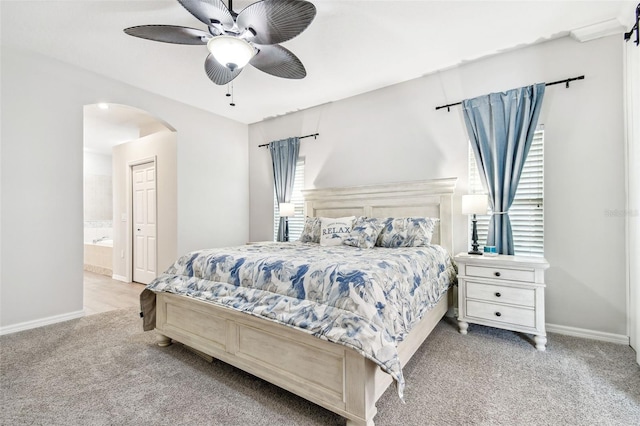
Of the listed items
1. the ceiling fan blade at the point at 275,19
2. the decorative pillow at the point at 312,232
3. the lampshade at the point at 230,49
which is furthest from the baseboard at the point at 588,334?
the lampshade at the point at 230,49

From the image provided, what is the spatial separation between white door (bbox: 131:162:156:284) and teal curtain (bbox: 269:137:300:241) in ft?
6.40

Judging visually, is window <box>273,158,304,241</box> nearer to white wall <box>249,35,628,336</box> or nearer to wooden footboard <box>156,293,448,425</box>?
white wall <box>249,35,628,336</box>

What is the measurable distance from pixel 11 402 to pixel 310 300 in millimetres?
1863

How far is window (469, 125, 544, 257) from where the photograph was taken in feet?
9.29

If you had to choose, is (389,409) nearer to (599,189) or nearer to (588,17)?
(599,189)

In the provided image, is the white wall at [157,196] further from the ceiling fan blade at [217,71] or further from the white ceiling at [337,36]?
the ceiling fan blade at [217,71]

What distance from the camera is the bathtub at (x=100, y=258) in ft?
18.2

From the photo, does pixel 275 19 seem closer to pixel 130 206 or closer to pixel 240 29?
pixel 240 29

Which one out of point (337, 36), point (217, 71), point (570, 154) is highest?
point (337, 36)

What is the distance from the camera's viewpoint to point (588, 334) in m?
2.59

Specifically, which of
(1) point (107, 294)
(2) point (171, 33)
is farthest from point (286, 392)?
(1) point (107, 294)

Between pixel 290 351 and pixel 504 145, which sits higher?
pixel 504 145

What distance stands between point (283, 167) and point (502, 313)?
346 centimetres

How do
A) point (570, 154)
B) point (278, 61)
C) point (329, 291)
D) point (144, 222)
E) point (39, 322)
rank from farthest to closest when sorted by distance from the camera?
point (144, 222), point (39, 322), point (570, 154), point (278, 61), point (329, 291)
